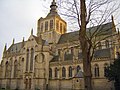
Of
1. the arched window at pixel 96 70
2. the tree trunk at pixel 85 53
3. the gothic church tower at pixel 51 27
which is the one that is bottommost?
the arched window at pixel 96 70

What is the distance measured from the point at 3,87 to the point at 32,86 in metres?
14.1

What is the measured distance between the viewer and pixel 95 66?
39094 mm

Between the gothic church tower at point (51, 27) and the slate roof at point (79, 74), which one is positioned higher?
the gothic church tower at point (51, 27)

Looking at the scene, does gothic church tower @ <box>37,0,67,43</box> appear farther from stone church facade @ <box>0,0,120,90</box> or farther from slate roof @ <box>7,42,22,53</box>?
slate roof @ <box>7,42,22,53</box>

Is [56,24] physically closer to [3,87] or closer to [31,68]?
[31,68]

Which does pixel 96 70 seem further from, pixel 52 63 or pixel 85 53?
pixel 85 53

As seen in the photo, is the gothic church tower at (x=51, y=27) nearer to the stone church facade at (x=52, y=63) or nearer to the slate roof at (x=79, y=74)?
the stone church facade at (x=52, y=63)

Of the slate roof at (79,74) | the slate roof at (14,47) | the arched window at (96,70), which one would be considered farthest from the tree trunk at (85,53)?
the slate roof at (14,47)

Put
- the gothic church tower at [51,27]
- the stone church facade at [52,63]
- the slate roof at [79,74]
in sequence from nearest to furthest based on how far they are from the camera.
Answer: the stone church facade at [52,63], the slate roof at [79,74], the gothic church tower at [51,27]

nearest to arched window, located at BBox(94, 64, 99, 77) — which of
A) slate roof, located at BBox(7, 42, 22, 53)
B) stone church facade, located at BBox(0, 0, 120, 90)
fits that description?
stone church facade, located at BBox(0, 0, 120, 90)

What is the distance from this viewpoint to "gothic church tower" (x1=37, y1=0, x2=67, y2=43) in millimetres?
55094

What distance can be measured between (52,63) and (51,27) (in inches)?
578

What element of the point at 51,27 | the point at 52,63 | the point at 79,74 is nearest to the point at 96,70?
the point at 79,74

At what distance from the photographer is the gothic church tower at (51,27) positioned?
55.1m
